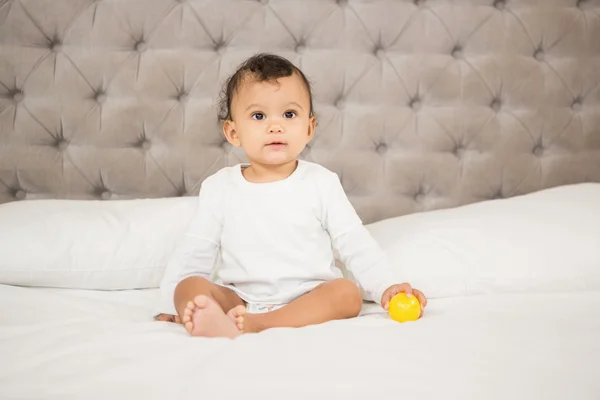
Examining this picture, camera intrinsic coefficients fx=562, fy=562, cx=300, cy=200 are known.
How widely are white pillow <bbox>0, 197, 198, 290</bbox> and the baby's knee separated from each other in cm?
52

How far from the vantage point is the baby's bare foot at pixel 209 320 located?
106cm

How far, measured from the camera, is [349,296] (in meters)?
1.23

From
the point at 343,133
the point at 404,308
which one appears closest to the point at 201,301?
the point at 404,308

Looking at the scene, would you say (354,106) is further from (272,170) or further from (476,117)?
(272,170)

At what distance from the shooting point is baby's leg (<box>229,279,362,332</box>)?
46.0 inches

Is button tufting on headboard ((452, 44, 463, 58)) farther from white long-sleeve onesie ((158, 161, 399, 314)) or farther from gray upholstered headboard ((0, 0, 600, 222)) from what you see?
white long-sleeve onesie ((158, 161, 399, 314))

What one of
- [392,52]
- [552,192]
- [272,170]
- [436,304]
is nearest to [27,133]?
[272,170]

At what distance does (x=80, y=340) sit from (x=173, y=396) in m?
0.32

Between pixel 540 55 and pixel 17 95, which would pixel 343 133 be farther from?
pixel 17 95

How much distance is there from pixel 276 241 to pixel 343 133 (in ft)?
2.31

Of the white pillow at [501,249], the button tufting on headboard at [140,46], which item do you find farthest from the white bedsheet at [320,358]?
the button tufting on headboard at [140,46]

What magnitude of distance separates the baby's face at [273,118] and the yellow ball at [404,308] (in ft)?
1.41

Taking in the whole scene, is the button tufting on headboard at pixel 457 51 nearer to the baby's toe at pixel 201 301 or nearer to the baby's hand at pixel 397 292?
the baby's hand at pixel 397 292

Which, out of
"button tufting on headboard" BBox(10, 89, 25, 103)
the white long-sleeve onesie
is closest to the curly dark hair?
the white long-sleeve onesie
